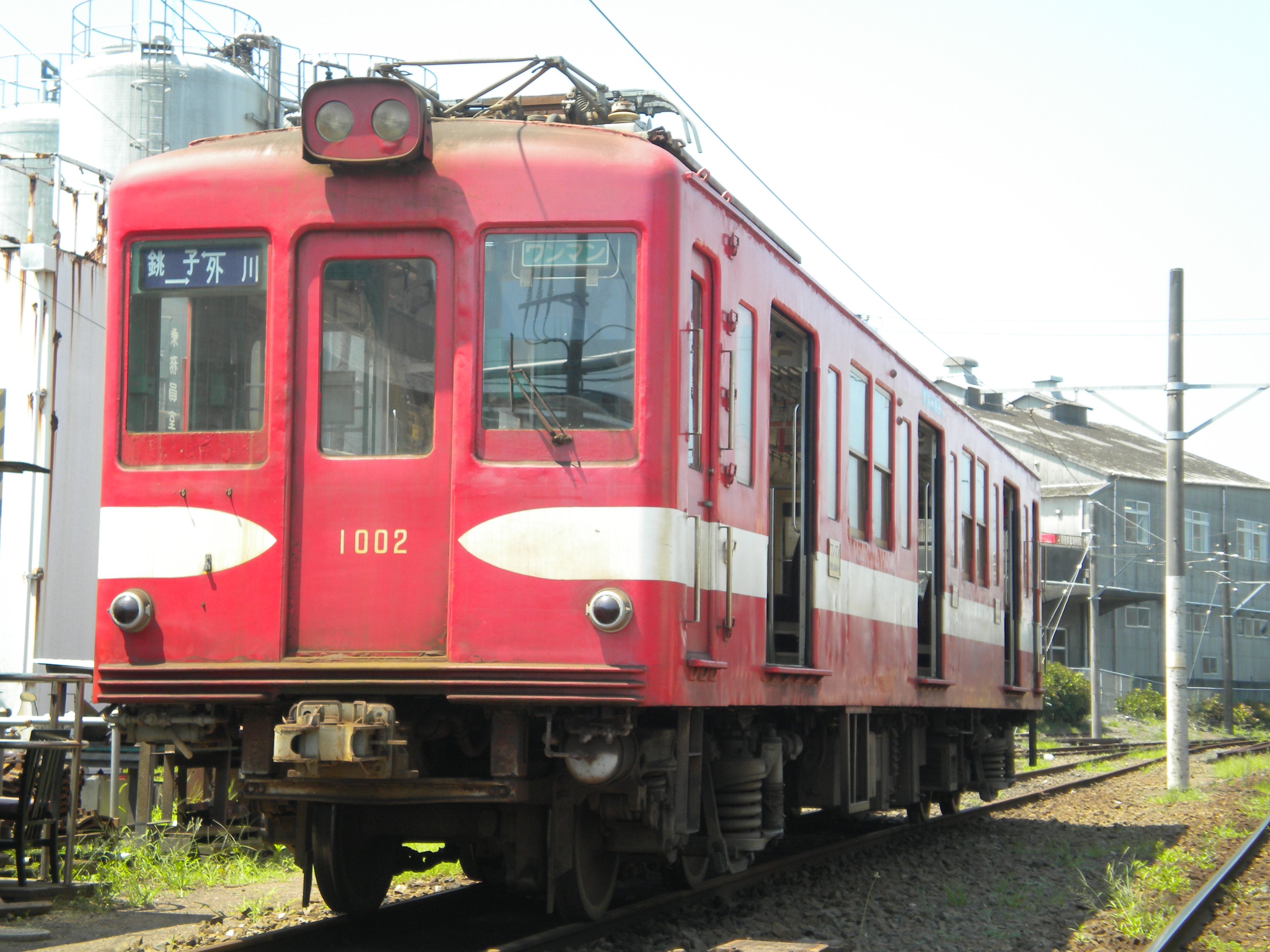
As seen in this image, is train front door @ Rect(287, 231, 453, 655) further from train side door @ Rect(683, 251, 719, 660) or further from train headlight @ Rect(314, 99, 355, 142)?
train side door @ Rect(683, 251, 719, 660)

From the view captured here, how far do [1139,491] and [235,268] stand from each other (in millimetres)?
48800

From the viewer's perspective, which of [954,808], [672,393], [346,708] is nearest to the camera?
[346,708]

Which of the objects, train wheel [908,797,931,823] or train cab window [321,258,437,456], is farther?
train wheel [908,797,931,823]

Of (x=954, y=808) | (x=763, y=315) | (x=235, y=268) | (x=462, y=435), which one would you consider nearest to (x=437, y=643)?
(x=462, y=435)

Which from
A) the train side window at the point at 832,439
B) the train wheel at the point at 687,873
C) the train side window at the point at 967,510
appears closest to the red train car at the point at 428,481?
the train wheel at the point at 687,873

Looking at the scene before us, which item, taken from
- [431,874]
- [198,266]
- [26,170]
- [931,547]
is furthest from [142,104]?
[198,266]

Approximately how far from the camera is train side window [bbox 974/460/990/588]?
13.4m

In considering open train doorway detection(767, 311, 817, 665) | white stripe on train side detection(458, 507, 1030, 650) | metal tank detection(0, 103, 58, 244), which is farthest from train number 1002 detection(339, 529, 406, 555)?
metal tank detection(0, 103, 58, 244)

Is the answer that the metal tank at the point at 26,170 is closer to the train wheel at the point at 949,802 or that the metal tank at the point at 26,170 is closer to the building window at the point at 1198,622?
the train wheel at the point at 949,802

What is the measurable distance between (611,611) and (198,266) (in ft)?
7.80

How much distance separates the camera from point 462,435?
6141 mm

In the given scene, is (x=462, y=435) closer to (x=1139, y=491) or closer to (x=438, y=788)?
(x=438, y=788)

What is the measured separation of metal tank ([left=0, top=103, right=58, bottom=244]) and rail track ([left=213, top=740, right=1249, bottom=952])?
7782mm

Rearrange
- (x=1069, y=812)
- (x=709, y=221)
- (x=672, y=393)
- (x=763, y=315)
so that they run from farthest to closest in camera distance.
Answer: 1. (x=1069, y=812)
2. (x=763, y=315)
3. (x=709, y=221)
4. (x=672, y=393)
